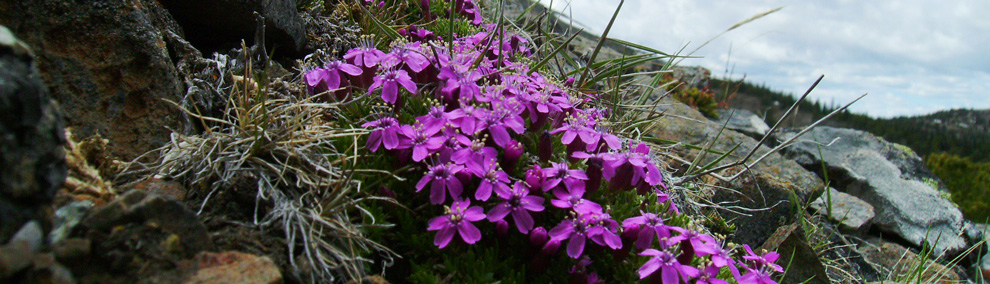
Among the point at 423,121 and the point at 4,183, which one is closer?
the point at 4,183

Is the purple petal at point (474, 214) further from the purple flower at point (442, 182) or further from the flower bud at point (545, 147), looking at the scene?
the flower bud at point (545, 147)

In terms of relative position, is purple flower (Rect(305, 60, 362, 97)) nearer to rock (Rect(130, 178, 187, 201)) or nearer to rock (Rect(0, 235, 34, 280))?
rock (Rect(130, 178, 187, 201))

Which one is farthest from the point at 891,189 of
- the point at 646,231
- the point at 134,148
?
the point at 134,148

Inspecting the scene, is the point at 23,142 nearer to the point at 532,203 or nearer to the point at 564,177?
the point at 532,203

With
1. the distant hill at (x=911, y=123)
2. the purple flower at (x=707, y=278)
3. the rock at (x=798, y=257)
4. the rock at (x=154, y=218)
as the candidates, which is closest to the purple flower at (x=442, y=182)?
the rock at (x=154, y=218)

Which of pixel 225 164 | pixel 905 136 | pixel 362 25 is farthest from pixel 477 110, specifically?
pixel 905 136

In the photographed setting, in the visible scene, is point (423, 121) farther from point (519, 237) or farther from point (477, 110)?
point (519, 237)
